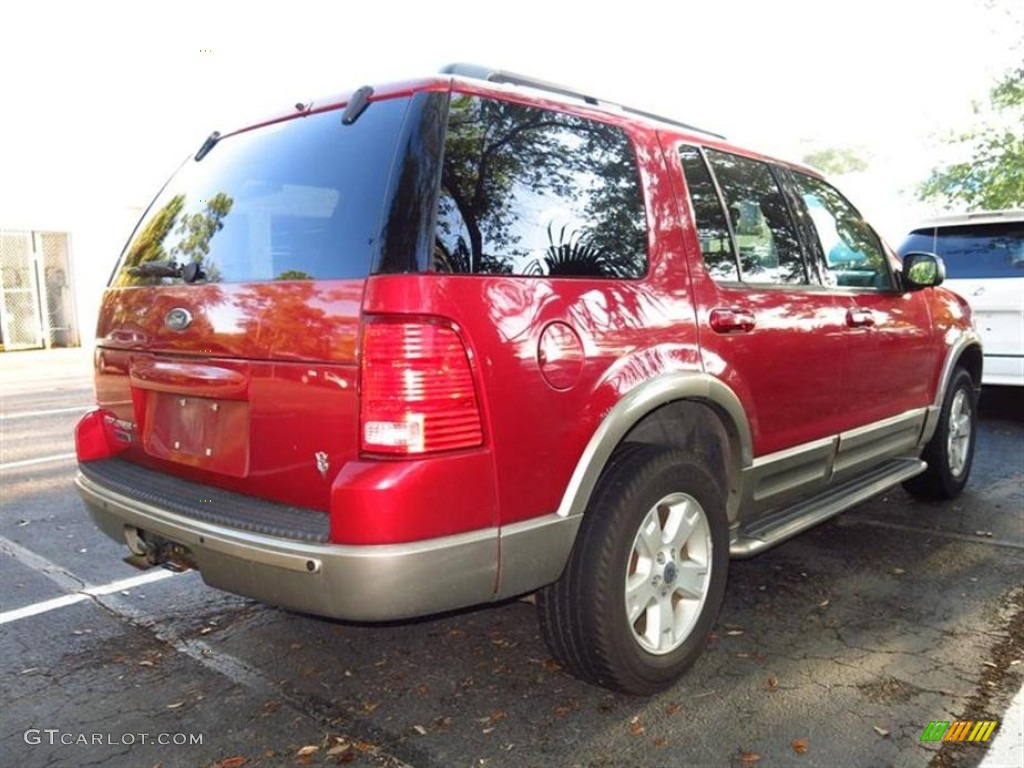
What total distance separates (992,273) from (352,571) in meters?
7.18

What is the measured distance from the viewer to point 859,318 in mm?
3945

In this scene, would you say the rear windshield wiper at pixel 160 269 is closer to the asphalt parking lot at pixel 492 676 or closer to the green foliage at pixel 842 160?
the asphalt parking lot at pixel 492 676

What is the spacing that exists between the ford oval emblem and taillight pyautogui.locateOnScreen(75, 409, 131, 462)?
2.01 ft

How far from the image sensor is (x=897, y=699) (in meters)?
2.79

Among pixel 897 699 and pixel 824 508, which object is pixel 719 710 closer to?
pixel 897 699

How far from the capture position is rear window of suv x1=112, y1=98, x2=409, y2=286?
2.38 meters

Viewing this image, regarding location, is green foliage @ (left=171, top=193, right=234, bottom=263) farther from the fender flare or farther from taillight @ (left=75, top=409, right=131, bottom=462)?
the fender flare

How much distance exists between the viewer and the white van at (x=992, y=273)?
7.18 metres

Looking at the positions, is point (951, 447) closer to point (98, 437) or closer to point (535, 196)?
point (535, 196)

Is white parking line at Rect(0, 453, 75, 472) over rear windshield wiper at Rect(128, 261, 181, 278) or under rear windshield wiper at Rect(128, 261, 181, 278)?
under

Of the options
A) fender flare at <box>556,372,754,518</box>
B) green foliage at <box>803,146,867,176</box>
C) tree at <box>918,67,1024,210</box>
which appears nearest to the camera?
fender flare at <box>556,372,754,518</box>

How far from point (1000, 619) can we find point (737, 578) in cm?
110

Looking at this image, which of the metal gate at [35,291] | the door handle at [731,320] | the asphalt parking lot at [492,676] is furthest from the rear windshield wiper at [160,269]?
the metal gate at [35,291]

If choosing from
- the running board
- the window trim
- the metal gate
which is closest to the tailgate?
the window trim
